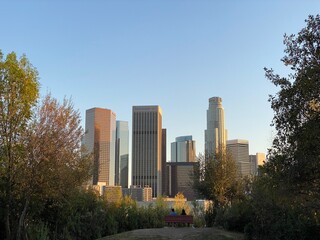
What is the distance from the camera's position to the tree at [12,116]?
15.8 meters

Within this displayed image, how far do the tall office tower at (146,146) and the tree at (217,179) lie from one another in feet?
344

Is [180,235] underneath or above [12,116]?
underneath

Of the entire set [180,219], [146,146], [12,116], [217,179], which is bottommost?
[180,219]

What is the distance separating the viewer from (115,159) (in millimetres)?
166500

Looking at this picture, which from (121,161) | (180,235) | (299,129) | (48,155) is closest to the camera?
(299,129)

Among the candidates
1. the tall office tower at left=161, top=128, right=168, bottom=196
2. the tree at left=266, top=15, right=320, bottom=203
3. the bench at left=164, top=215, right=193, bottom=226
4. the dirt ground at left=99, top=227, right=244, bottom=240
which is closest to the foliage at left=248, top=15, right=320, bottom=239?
the tree at left=266, top=15, right=320, bottom=203

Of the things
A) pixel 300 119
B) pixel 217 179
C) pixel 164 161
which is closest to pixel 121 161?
pixel 164 161

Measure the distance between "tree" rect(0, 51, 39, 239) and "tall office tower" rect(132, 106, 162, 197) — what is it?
388 ft

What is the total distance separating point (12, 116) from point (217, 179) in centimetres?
1655

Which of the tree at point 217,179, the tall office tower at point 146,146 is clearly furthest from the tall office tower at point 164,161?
the tree at point 217,179

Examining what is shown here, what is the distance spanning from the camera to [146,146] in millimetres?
138625

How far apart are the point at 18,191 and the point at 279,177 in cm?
1029

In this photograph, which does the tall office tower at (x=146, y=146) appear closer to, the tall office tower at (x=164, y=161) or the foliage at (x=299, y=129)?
the tall office tower at (x=164, y=161)

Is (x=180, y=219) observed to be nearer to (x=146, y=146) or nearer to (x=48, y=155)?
(x=48, y=155)
